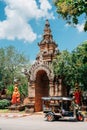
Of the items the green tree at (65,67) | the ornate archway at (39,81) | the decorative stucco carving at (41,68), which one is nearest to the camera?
the green tree at (65,67)

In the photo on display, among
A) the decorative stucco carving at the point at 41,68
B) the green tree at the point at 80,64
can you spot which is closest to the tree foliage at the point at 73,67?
the green tree at the point at 80,64

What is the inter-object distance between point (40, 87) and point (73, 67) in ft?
17.0

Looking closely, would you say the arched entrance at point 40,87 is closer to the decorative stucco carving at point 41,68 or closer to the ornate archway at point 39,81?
the ornate archway at point 39,81

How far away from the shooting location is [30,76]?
30.0 metres

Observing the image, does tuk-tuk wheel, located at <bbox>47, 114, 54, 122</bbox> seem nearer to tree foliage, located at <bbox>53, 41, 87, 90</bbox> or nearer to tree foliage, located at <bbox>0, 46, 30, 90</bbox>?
tree foliage, located at <bbox>53, 41, 87, 90</bbox>

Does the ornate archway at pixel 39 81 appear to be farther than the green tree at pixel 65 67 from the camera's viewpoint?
Yes

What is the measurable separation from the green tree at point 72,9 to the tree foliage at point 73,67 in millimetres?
10033

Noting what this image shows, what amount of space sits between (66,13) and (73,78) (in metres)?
12.2

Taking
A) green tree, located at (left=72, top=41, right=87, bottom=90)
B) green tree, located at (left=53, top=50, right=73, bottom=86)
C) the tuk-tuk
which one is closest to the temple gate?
green tree, located at (left=53, top=50, right=73, bottom=86)

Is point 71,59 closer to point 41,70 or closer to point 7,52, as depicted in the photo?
point 41,70

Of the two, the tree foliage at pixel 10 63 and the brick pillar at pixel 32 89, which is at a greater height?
the tree foliage at pixel 10 63

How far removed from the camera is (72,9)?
1445 cm

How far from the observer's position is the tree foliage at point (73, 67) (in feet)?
87.0

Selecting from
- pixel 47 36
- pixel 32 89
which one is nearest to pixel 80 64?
pixel 32 89
